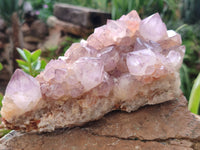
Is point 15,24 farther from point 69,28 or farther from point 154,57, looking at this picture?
point 154,57

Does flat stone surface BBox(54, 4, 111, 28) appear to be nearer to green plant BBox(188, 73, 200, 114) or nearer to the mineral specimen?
green plant BBox(188, 73, 200, 114)

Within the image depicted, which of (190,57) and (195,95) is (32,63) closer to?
(195,95)

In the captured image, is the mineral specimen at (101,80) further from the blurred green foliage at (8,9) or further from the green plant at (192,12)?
the green plant at (192,12)

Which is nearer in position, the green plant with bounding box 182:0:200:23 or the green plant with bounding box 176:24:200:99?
the green plant with bounding box 176:24:200:99

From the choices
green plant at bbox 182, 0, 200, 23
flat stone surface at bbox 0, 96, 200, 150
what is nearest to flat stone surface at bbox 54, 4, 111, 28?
green plant at bbox 182, 0, 200, 23

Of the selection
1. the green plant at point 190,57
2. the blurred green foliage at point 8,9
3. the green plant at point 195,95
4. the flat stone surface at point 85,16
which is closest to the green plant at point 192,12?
the green plant at point 190,57

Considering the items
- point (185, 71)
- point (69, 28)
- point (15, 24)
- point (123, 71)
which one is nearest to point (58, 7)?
point (69, 28)
